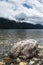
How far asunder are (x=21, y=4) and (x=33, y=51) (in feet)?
11.8

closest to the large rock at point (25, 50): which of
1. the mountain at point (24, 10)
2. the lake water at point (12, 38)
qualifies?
the lake water at point (12, 38)

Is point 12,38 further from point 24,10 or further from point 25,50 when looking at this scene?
point 25,50

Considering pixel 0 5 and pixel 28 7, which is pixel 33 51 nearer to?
pixel 28 7

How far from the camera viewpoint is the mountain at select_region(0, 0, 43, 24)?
5355 millimetres

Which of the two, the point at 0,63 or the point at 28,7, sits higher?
the point at 28,7

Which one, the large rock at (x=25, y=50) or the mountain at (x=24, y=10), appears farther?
the mountain at (x=24, y=10)

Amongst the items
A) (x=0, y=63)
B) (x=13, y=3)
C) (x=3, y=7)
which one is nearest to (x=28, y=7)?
(x=13, y=3)

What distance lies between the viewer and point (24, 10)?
550 centimetres

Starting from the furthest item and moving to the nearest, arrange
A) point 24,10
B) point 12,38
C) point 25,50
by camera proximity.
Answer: point 24,10, point 12,38, point 25,50

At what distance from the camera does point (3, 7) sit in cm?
600

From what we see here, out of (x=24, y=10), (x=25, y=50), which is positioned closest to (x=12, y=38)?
(x=24, y=10)

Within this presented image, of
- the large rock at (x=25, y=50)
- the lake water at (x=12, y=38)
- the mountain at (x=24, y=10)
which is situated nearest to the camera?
the large rock at (x=25, y=50)

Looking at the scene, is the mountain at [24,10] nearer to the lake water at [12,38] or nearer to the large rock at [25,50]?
the lake water at [12,38]

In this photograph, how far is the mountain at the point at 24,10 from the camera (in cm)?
536
